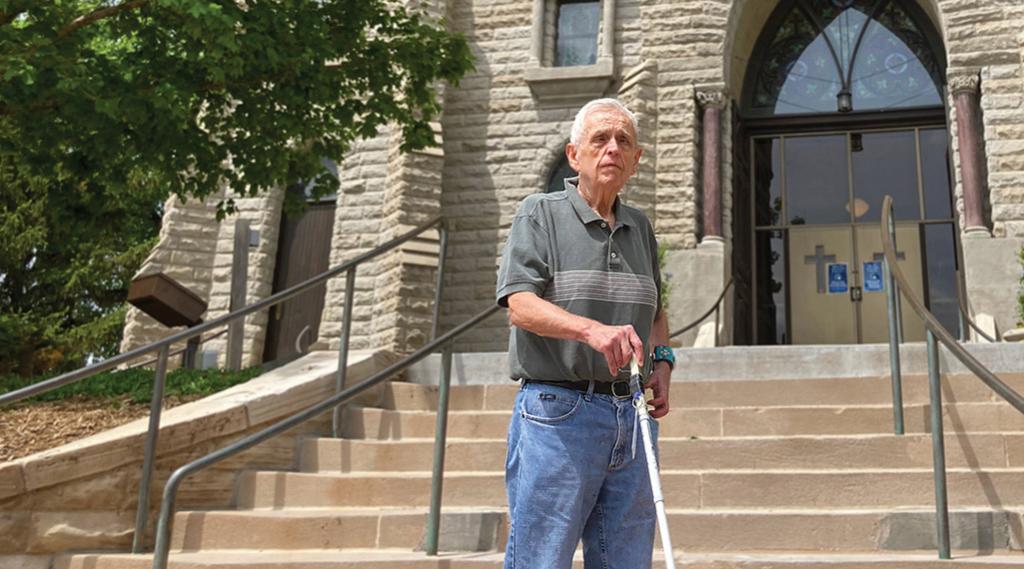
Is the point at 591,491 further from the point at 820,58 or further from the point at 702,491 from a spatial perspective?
the point at 820,58

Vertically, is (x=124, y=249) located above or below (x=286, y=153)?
above

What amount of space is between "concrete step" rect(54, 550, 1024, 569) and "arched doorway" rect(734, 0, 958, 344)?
8.85 metres

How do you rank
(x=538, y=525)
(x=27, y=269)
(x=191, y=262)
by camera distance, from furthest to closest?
(x=27, y=269)
(x=191, y=262)
(x=538, y=525)

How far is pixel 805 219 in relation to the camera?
13.4 m

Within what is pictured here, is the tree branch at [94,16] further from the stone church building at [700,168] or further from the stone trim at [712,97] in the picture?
the stone trim at [712,97]

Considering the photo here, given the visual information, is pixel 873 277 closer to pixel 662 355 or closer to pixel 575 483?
pixel 662 355

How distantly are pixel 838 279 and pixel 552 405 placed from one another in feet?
38.2

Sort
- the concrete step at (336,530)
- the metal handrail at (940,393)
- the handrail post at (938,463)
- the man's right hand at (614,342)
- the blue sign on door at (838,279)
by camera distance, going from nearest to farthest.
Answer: the man's right hand at (614,342) → the metal handrail at (940,393) → the handrail post at (938,463) → the concrete step at (336,530) → the blue sign on door at (838,279)

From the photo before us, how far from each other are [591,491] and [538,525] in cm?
15

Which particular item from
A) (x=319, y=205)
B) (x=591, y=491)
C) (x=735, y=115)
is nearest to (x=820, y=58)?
(x=735, y=115)

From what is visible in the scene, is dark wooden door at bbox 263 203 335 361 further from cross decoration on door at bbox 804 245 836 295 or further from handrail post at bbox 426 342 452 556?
handrail post at bbox 426 342 452 556

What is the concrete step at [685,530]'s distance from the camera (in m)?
4.18

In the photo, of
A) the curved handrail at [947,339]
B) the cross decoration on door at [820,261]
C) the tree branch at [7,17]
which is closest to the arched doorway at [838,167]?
the cross decoration on door at [820,261]

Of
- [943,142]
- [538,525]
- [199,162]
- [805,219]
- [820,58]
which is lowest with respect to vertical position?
[538,525]
